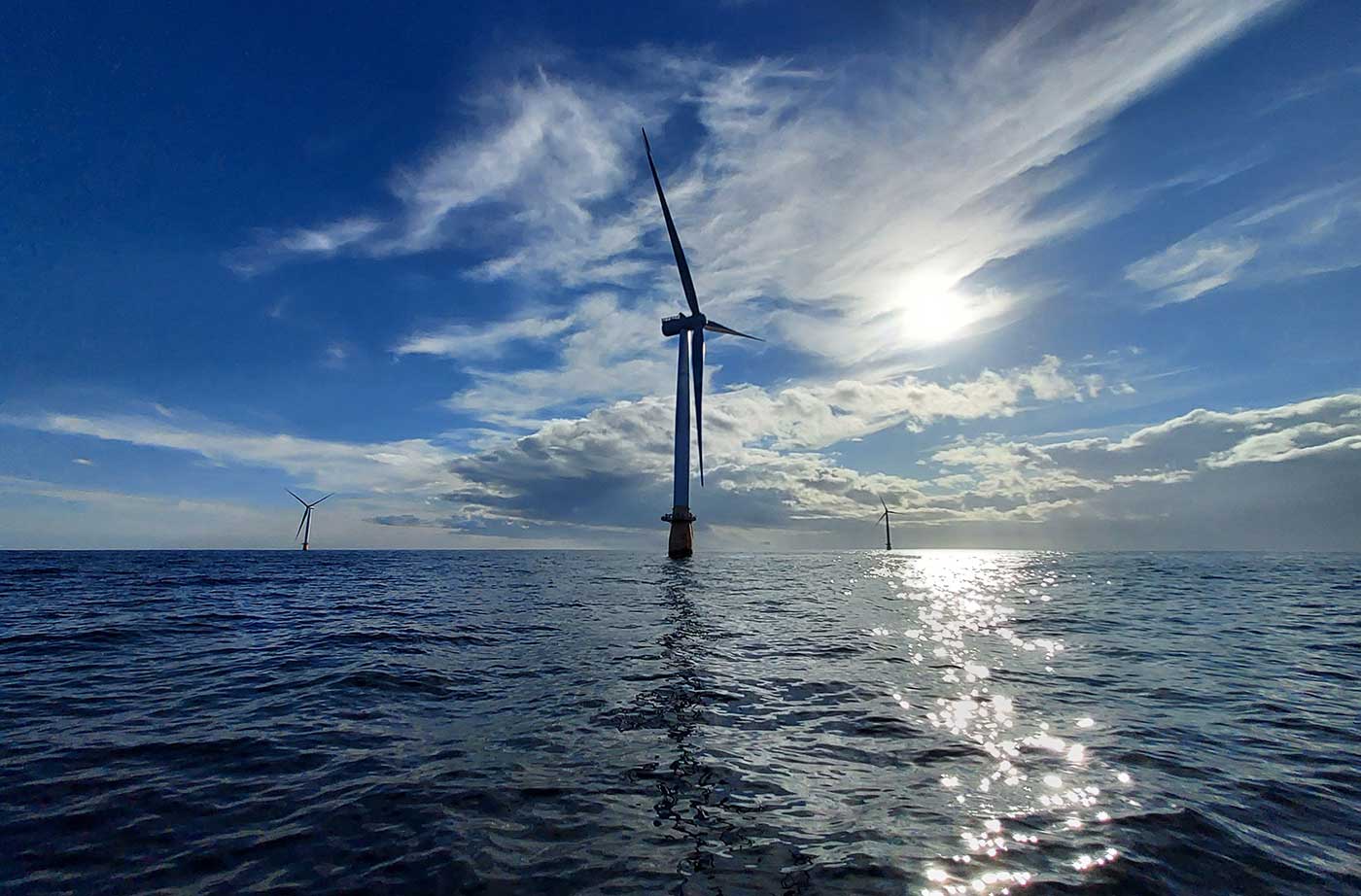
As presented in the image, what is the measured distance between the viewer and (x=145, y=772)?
10.3 metres

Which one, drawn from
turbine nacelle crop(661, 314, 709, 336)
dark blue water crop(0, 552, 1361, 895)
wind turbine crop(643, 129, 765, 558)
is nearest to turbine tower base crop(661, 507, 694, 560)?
wind turbine crop(643, 129, 765, 558)

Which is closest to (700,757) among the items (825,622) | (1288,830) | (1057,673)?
(1288,830)

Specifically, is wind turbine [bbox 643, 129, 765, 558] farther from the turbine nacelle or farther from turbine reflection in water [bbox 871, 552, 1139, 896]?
turbine reflection in water [bbox 871, 552, 1139, 896]

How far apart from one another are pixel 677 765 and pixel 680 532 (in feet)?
320

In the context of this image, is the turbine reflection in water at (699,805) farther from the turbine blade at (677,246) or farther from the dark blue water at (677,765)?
the turbine blade at (677,246)

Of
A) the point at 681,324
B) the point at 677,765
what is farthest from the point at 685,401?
the point at 677,765

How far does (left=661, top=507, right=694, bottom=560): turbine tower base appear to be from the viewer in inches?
4161

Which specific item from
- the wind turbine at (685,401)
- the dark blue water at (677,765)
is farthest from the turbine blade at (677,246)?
the dark blue water at (677,765)

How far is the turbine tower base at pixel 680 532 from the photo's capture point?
347 ft

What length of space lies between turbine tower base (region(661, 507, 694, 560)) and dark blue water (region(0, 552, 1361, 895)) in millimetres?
81647

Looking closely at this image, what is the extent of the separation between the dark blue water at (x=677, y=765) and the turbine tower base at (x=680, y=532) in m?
81.6

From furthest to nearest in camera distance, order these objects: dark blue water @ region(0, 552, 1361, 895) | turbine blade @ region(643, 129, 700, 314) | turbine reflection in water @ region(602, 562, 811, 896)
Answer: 1. turbine blade @ region(643, 129, 700, 314)
2. dark blue water @ region(0, 552, 1361, 895)
3. turbine reflection in water @ region(602, 562, 811, 896)

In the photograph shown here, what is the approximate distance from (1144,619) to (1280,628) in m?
4.98

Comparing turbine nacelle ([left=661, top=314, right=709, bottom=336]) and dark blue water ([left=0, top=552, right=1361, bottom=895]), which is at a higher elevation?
turbine nacelle ([left=661, top=314, right=709, bottom=336])
